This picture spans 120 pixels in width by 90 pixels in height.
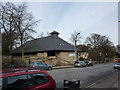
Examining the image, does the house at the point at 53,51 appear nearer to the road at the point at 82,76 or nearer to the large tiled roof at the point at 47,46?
the large tiled roof at the point at 47,46

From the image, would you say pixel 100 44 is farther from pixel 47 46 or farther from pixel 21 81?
pixel 21 81

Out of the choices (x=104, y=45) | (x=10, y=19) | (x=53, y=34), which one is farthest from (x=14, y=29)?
(x=104, y=45)

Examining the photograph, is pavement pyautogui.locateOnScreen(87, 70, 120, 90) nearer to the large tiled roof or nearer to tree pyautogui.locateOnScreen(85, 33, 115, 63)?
the large tiled roof

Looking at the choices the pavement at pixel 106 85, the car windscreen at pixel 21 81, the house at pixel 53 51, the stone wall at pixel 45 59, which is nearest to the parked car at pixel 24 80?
the car windscreen at pixel 21 81

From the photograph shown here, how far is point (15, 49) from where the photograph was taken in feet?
158

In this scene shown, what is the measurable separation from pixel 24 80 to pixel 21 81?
0.09 meters

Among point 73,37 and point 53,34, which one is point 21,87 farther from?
point 73,37

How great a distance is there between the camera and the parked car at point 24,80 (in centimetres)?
362

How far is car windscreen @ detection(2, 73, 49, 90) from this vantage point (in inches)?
142

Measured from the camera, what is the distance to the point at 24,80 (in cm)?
392

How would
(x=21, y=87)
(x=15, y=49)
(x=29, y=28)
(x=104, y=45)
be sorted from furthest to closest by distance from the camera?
1. (x=104, y=45)
2. (x=15, y=49)
3. (x=29, y=28)
4. (x=21, y=87)

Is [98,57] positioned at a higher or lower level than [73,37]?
lower

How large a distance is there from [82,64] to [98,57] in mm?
31444

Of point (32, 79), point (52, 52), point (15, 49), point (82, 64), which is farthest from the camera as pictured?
point (15, 49)
